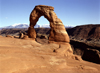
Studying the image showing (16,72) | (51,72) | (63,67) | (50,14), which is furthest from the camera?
(50,14)

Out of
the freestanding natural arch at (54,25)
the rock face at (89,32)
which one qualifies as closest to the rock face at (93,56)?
the freestanding natural arch at (54,25)

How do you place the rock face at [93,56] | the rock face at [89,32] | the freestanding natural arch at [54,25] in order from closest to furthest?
the freestanding natural arch at [54,25], the rock face at [93,56], the rock face at [89,32]

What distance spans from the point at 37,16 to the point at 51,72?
11983 millimetres

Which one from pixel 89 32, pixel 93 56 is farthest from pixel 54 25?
pixel 89 32

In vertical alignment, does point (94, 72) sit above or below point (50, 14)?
below

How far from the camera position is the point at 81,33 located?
213ft

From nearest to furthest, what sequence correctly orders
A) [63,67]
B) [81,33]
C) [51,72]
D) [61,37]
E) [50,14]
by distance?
1. [51,72]
2. [63,67]
3. [61,37]
4. [50,14]
5. [81,33]

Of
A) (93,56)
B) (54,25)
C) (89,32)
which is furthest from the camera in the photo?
(89,32)

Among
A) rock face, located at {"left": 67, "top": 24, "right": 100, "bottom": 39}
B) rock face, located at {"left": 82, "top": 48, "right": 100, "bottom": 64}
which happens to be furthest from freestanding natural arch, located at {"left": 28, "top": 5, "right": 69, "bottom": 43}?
rock face, located at {"left": 67, "top": 24, "right": 100, "bottom": 39}

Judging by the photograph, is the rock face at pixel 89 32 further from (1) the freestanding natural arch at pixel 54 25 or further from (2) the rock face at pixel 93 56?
(1) the freestanding natural arch at pixel 54 25

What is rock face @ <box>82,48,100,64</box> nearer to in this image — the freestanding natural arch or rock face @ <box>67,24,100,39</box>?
the freestanding natural arch

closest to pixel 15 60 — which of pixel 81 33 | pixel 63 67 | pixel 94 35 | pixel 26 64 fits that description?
pixel 26 64

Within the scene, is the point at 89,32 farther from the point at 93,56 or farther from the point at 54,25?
the point at 54,25

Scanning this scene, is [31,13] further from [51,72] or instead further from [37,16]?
[51,72]
